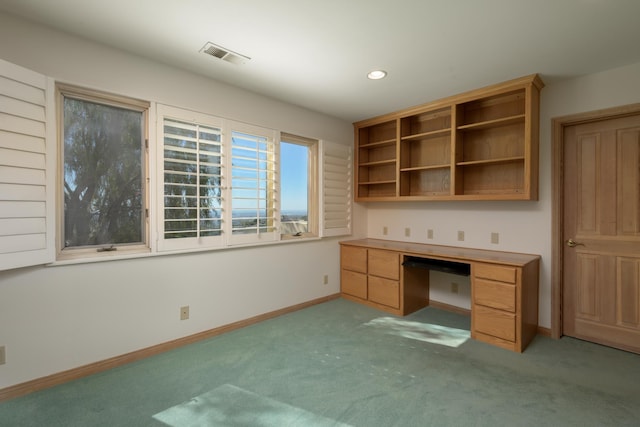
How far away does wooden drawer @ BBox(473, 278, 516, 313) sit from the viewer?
2.71 meters

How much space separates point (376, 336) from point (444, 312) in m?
1.20

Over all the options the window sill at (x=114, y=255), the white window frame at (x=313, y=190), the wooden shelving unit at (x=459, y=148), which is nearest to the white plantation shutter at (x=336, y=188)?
the white window frame at (x=313, y=190)

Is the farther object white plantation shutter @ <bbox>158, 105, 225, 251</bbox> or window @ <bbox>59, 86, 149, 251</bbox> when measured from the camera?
white plantation shutter @ <bbox>158, 105, 225, 251</bbox>

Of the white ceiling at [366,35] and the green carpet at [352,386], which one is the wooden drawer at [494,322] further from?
the white ceiling at [366,35]

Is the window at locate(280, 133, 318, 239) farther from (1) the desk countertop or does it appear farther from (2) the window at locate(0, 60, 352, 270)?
(1) the desk countertop

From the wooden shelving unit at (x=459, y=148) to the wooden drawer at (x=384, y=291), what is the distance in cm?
107

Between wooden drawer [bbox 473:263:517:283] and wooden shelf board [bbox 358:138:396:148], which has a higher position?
wooden shelf board [bbox 358:138:396:148]

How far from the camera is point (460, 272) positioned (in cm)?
303

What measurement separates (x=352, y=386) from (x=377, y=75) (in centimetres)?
262

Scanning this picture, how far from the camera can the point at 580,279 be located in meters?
2.94

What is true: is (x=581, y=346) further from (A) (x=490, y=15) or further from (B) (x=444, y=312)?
(A) (x=490, y=15)

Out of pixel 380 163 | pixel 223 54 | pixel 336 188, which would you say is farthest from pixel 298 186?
pixel 223 54

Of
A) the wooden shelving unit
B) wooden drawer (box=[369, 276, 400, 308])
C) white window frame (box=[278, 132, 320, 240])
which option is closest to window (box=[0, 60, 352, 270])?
white window frame (box=[278, 132, 320, 240])

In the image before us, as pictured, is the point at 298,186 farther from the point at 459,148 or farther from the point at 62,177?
the point at 62,177
